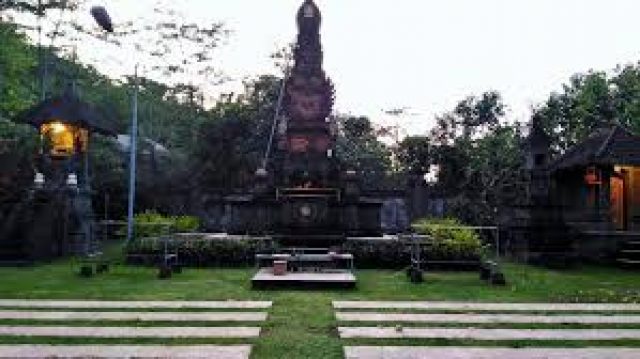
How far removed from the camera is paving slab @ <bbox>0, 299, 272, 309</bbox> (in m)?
10.1

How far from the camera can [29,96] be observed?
32000 millimetres

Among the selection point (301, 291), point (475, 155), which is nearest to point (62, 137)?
point (301, 291)

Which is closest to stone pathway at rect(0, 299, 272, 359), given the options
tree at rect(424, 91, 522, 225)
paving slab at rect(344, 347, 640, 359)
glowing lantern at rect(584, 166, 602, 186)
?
paving slab at rect(344, 347, 640, 359)

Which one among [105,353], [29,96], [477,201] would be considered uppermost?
[29,96]

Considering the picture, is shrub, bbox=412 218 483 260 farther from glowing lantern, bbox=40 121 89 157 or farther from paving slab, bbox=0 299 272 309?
glowing lantern, bbox=40 121 89 157

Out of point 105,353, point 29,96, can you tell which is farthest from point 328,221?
point 29,96

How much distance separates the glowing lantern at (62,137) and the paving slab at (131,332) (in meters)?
10.8

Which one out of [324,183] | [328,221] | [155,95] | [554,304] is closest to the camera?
[554,304]

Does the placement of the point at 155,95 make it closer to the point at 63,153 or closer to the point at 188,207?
the point at 188,207

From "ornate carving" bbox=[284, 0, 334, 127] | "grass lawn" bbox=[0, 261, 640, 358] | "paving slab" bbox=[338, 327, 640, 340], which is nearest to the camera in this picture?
"paving slab" bbox=[338, 327, 640, 340]

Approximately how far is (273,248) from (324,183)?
660cm

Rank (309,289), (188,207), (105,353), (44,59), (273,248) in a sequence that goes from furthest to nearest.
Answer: (44,59) < (188,207) < (273,248) < (309,289) < (105,353)

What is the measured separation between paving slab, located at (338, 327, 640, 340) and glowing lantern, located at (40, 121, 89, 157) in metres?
12.3

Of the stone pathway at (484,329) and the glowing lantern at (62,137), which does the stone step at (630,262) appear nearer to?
the stone pathway at (484,329)
